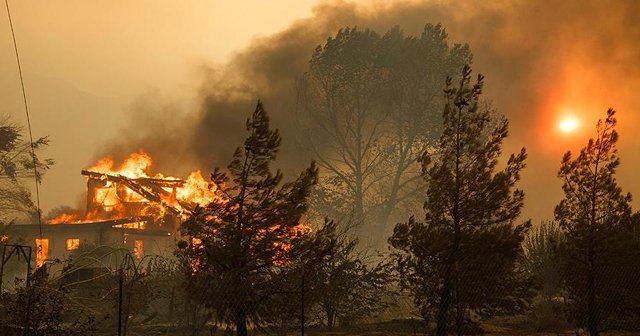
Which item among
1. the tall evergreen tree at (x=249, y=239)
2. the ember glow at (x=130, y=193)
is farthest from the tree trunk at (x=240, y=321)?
the ember glow at (x=130, y=193)

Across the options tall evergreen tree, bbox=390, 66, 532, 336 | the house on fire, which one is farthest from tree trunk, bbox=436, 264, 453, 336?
the house on fire

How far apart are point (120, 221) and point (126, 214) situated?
5535 millimetres

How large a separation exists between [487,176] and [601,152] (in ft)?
12.1

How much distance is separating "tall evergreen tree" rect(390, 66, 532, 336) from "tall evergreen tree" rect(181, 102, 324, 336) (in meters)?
2.62

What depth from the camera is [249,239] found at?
15516 millimetres

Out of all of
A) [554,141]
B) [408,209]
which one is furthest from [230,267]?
[554,141]

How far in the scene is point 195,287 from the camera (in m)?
15.4

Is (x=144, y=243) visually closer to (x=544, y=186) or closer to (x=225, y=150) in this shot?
(x=225, y=150)

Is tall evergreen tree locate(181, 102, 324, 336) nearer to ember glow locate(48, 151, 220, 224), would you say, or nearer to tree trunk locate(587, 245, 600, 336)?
tree trunk locate(587, 245, 600, 336)

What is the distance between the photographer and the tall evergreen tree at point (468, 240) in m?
15.9

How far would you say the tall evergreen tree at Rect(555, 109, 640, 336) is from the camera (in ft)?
58.2

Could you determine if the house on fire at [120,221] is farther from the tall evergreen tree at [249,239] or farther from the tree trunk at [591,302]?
the tree trunk at [591,302]

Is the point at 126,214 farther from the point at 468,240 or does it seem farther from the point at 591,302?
the point at 591,302

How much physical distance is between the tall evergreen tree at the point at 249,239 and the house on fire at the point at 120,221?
21.5m
